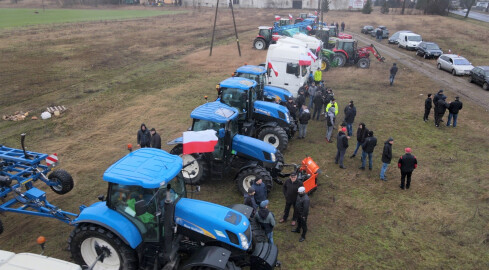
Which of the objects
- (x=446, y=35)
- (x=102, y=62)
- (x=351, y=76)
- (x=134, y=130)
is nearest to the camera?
(x=134, y=130)

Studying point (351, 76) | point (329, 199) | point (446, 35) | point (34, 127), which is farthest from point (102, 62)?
point (446, 35)

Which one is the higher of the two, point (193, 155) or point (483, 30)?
point (483, 30)

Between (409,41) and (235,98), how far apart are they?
2494 cm

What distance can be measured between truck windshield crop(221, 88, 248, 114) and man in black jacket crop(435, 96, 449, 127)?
320 inches

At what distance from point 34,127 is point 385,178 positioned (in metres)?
12.9

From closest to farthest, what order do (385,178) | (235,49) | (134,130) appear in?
1. (385,178)
2. (134,130)
3. (235,49)

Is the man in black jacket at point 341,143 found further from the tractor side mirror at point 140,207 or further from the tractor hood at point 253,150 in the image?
the tractor side mirror at point 140,207

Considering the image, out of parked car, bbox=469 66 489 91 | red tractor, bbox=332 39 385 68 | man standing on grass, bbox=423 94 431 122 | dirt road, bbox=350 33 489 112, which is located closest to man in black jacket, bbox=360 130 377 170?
man standing on grass, bbox=423 94 431 122

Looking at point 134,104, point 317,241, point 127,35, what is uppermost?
point 127,35

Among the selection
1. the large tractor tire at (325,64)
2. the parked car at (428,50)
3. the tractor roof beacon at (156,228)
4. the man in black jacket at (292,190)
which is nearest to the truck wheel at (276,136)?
the man in black jacket at (292,190)

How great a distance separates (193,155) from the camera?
8.80 meters

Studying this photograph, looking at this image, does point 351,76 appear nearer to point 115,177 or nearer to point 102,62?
point 102,62

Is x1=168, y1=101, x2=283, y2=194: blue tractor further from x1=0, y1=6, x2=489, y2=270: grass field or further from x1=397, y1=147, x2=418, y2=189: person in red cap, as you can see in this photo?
x1=397, y1=147, x2=418, y2=189: person in red cap

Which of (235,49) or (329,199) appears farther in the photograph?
(235,49)
